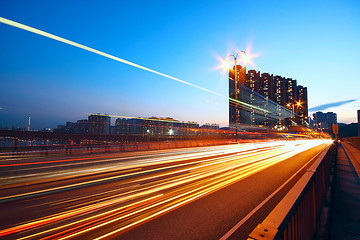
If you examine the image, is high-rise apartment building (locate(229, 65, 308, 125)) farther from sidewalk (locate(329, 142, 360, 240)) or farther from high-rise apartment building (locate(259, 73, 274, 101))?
sidewalk (locate(329, 142, 360, 240))

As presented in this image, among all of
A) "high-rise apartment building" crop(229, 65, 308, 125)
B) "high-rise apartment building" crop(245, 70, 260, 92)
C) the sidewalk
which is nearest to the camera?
the sidewalk

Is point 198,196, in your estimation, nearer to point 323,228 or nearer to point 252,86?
point 323,228

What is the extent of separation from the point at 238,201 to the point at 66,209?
4892 mm

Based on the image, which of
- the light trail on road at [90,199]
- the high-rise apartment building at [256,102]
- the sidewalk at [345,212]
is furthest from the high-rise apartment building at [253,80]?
the light trail on road at [90,199]

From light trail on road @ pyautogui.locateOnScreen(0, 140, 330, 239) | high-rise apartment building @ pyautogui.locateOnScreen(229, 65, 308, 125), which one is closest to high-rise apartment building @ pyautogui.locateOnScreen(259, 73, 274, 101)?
high-rise apartment building @ pyautogui.locateOnScreen(229, 65, 308, 125)

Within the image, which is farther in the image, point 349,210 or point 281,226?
point 349,210

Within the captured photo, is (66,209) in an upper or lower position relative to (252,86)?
lower

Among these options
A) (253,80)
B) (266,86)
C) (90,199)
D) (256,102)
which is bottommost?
(90,199)

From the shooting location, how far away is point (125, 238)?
3.59m

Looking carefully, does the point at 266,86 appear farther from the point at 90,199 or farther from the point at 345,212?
the point at 90,199

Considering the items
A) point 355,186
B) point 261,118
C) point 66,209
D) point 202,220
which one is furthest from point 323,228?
point 261,118

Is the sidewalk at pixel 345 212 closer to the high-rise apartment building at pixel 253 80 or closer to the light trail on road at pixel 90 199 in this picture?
the light trail on road at pixel 90 199

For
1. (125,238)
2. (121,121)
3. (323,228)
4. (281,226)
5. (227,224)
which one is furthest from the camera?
(121,121)

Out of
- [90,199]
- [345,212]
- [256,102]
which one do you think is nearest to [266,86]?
[256,102]
